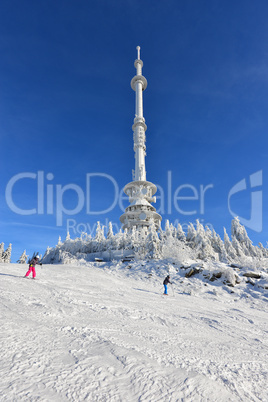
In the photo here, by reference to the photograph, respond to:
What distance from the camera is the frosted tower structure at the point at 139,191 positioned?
5700 cm

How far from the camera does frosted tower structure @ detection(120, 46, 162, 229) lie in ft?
187

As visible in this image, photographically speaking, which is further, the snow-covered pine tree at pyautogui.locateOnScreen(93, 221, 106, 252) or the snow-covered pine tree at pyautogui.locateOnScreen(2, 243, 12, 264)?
the snow-covered pine tree at pyautogui.locateOnScreen(2, 243, 12, 264)

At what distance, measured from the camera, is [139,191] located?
6381 cm

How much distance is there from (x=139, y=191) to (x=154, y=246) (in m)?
39.9

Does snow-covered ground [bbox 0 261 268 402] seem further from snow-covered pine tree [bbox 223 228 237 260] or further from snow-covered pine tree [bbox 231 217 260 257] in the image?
snow-covered pine tree [bbox 231 217 260 257]

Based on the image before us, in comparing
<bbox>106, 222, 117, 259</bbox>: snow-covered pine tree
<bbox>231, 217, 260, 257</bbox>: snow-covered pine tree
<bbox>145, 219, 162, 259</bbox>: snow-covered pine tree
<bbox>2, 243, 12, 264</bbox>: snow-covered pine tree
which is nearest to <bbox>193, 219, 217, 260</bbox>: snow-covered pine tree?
<bbox>145, 219, 162, 259</bbox>: snow-covered pine tree

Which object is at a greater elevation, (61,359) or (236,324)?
(61,359)

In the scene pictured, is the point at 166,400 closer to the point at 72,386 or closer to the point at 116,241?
the point at 72,386

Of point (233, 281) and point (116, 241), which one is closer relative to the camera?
point (233, 281)

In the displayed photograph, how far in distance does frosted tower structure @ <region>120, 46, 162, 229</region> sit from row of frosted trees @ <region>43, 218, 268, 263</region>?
14.9 m

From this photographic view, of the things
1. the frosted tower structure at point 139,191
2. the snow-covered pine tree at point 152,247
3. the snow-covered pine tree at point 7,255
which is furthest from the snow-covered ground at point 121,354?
the snow-covered pine tree at point 7,255

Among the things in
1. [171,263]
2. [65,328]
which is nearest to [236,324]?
[65,328]

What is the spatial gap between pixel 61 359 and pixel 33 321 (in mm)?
2311

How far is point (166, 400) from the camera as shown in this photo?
2.83m
